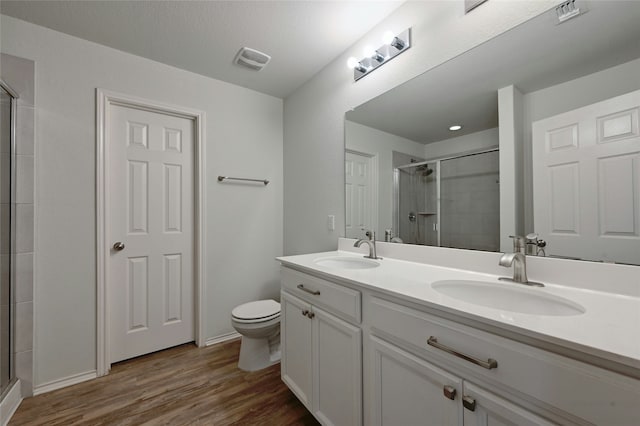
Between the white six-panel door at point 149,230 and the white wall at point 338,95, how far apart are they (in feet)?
3.03

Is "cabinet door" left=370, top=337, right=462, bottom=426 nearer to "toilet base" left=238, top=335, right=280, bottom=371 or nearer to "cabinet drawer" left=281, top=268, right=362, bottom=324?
"cabinet drawer" left=281, top=268, right=362, bottom=324

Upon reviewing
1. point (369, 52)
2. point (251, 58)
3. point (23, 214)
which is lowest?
point (23, 214)

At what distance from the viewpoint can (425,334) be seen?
0.81 metres

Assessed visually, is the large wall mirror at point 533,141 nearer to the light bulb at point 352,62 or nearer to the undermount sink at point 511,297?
the undermount sink at point 511,297

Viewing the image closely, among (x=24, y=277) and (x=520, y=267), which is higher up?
(x=520, y=267)

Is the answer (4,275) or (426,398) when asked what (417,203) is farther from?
(4,275)

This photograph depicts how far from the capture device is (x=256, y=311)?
1.90m

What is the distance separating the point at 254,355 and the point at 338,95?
6.73ft

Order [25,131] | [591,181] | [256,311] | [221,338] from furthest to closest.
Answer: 1. [221,338]
2. [256,311]
3. [25,131]
4. [591,181]

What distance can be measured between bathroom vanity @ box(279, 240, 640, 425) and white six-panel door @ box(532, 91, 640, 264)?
17cm

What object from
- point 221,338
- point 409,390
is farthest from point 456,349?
point 221,338

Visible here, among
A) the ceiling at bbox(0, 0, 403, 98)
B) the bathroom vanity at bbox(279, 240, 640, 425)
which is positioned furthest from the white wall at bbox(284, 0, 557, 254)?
the bathroom vanity at bbox(279, 240, 640, 425)

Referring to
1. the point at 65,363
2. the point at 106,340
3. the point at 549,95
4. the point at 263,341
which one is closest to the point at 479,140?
the point at 549,95

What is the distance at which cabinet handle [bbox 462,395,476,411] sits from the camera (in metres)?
0.69
